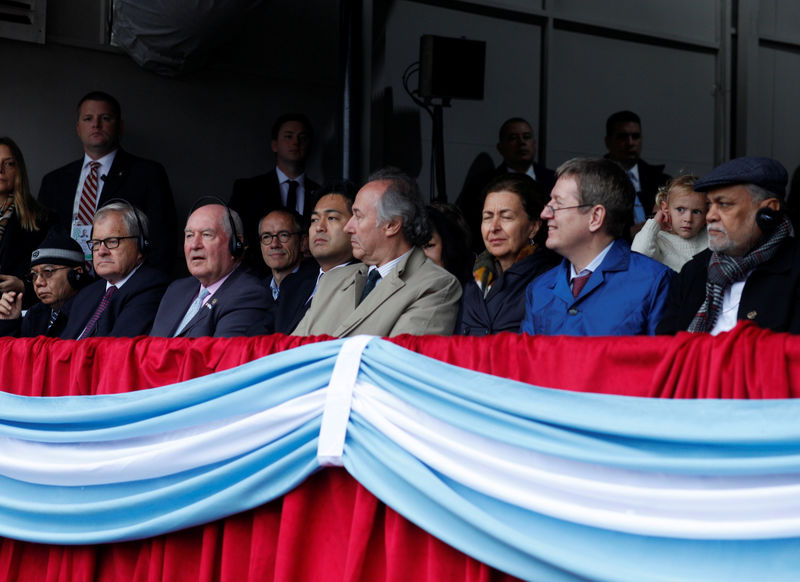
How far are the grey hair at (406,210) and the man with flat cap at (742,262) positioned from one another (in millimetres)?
847

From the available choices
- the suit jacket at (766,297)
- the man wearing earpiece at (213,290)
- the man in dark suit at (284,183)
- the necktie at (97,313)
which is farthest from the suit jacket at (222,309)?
the man in dark suit at (284,183)

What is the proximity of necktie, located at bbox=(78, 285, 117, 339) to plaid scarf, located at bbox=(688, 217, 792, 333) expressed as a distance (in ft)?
6.76

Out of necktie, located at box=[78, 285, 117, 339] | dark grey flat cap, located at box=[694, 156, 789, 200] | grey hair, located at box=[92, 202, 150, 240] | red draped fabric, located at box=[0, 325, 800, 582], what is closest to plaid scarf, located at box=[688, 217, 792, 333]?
dark grey flat cap, located at box=[694, 156, 789, 200]

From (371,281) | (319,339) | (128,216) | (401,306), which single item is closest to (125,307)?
(128,216)

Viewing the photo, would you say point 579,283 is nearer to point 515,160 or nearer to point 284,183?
point 515,160

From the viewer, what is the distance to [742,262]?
92.1 inches

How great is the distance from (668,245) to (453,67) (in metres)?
2.30

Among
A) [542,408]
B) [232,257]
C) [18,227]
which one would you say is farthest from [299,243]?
[542,408]

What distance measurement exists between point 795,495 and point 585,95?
517 centimetres

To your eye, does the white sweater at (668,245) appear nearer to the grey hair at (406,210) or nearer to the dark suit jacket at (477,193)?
the grey hair at (406,210)

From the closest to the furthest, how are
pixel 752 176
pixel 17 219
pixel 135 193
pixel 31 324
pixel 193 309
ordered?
pixel 752 176 → pixel 193 309 → pixel 31 324 → pixel 17 219 → pixel 135 193

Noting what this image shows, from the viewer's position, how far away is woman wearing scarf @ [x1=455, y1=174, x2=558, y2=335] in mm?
2871

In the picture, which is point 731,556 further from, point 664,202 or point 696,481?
point 664,202

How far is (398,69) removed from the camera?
228 inches
